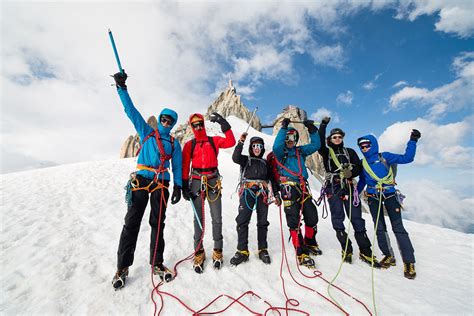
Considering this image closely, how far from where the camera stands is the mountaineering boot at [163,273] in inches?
147

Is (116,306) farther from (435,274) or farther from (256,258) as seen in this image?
(435,274)

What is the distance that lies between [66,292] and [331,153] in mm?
5767

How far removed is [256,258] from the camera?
4691mm

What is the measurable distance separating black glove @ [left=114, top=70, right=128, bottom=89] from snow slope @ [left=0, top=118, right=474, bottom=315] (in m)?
3.41

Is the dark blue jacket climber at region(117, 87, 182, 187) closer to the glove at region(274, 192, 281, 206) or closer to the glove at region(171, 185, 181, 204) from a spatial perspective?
the glove at region(171, 185, 181, 204)

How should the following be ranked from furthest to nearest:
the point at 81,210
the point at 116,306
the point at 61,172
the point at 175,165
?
the point at 61,172
the point at 81,210
the point at 175,165
the point at 116,306

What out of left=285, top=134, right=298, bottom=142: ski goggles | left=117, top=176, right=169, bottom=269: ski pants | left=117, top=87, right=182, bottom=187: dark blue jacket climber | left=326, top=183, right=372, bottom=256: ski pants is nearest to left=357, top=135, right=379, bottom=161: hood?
left=326, top=183, right=372, bottom=256: ski pants

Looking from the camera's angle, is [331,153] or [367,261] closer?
[367,261]

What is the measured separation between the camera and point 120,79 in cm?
359

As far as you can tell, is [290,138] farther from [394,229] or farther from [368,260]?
[368,260]

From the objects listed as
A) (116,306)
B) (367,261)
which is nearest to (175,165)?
(116,306)

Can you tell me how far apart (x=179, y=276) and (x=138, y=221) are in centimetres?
129

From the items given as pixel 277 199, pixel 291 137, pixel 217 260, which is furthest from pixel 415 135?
pixel 217 260

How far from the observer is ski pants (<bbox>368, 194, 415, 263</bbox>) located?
437cm
